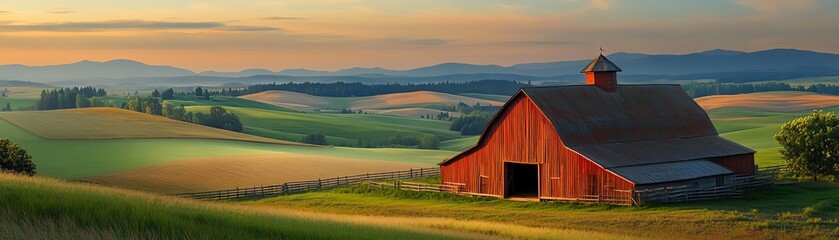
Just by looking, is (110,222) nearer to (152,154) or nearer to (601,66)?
(601,66)

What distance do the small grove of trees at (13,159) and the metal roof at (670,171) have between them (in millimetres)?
32186

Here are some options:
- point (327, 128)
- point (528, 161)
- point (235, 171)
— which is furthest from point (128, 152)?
point (327, 128)

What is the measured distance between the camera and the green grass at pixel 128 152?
80188 millimetres

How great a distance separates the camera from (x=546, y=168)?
55.6m

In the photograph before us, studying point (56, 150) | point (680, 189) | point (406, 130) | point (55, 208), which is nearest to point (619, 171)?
point (680, 189)

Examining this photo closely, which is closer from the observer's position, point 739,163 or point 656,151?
point 656,151

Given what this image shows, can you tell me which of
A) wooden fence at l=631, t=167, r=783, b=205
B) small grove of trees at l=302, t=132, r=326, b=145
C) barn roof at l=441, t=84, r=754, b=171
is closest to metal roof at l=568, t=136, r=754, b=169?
barn roof at l=441, t=84, r=754, b=171

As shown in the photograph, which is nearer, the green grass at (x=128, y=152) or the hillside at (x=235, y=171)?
the hillside at (x=235, y=171)

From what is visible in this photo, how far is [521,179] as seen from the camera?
60.3 metres

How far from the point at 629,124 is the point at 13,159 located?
3461cm

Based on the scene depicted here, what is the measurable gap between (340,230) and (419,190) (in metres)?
36.2

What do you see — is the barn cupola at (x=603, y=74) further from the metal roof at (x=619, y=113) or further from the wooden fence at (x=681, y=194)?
the wooden fence at (x=681, y=194)

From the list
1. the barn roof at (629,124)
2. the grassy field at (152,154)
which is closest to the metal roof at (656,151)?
the barn roof at (629,124)

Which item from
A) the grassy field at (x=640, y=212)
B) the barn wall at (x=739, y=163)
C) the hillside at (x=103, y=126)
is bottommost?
the grassy field at (x=640, y=212)
